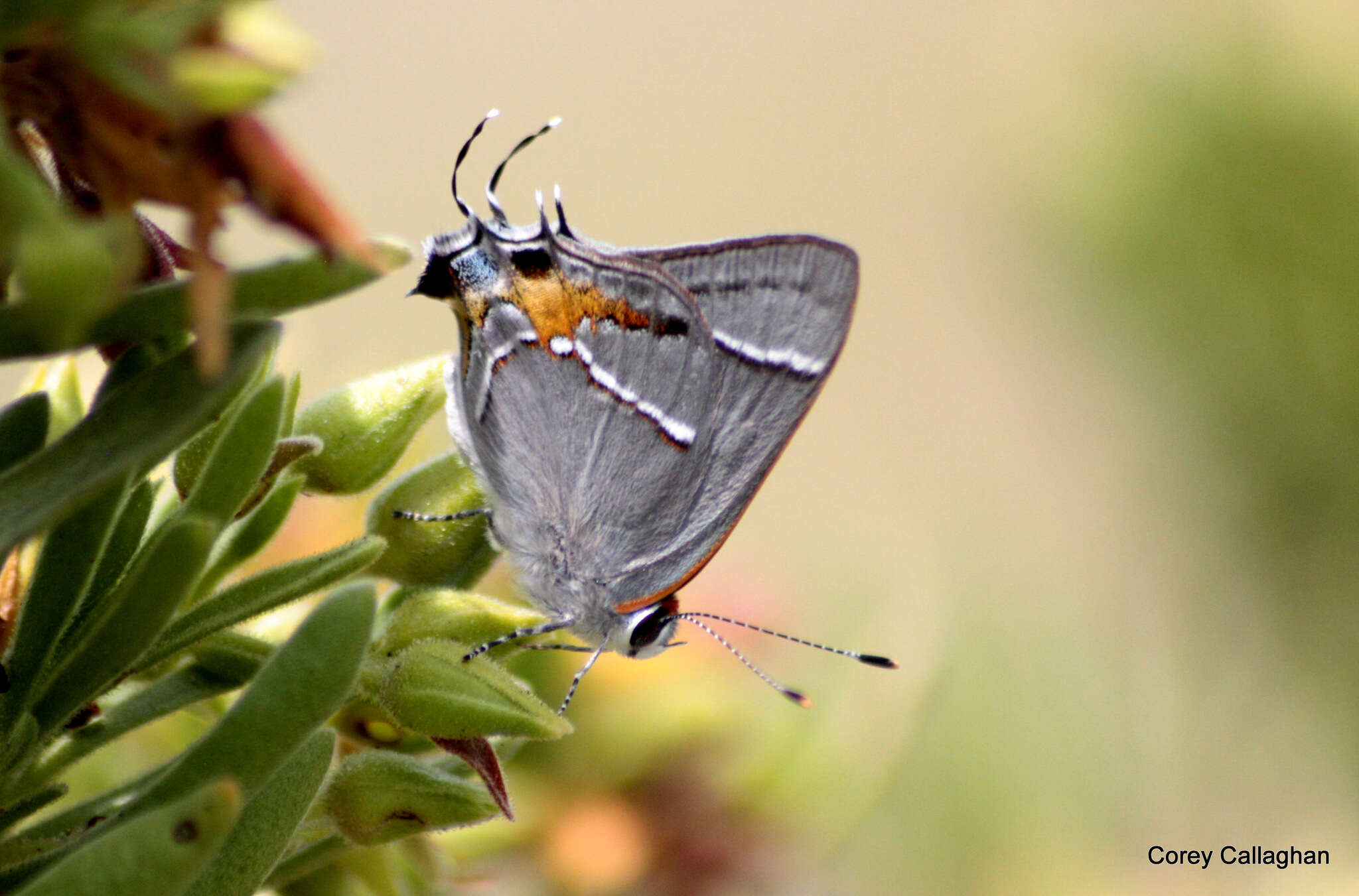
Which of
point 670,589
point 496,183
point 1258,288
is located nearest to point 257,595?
point 496,183

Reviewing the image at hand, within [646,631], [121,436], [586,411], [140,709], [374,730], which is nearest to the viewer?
[121,436]

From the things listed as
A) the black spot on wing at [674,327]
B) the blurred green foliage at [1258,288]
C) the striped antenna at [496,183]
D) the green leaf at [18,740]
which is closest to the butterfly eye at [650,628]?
the black spot on wing at [674,327]

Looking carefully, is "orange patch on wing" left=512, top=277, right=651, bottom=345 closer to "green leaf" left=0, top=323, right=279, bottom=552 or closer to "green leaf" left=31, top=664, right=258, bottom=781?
"green leaf" left=31, top=664, right=258, bottom=781

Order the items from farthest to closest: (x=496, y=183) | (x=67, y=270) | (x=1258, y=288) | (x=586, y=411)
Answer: (x=1258, y=288)
(x=586, y=411)
(x=496, y=183)
(x=67, y=270)

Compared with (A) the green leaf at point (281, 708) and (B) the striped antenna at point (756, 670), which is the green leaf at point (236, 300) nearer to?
(A) the green leaf at point (281, 708)

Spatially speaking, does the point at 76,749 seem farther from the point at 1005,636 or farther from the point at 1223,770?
the point at 1223,770

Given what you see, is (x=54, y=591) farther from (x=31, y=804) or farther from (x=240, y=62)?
(x=240, y=62)

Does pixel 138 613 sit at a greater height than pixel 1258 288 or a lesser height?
greater

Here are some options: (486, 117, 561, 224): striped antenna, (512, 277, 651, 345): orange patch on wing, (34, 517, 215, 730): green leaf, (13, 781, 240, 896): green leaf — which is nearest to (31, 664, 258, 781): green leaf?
(34, 517, 215, 730): green leaf
